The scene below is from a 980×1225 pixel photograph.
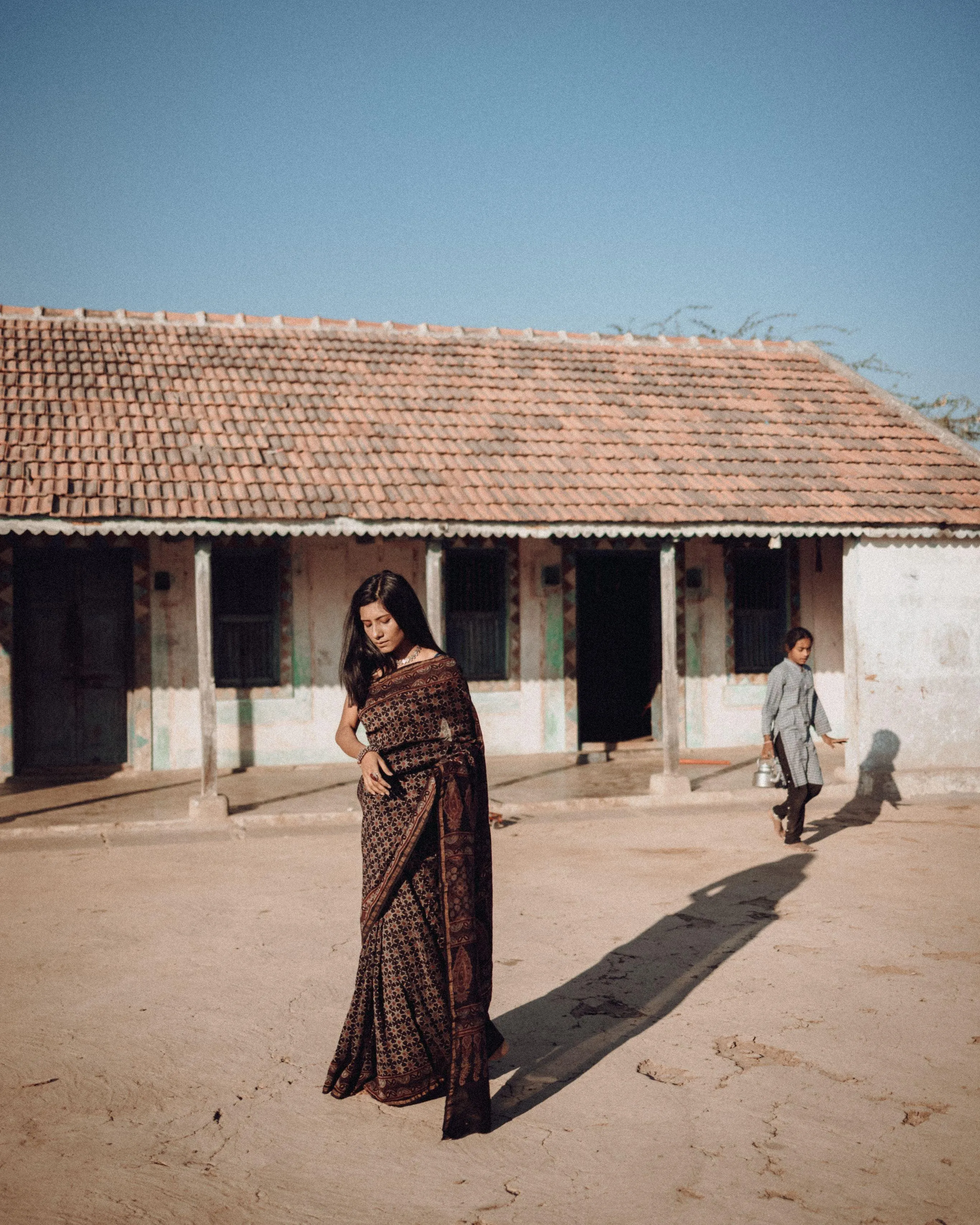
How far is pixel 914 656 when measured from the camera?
35.4ft

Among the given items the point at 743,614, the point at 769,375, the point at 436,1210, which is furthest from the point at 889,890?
the point at 769,375

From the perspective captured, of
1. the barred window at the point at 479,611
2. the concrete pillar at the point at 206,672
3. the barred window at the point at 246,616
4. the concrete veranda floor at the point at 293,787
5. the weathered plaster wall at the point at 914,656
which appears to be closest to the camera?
the concrete pillar at the point at 206,672

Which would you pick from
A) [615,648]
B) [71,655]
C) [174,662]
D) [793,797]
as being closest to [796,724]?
[793,797]

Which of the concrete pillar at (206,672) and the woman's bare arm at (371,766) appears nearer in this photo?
the woman's bare arm at (371,766)

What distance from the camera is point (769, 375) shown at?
13.6 m

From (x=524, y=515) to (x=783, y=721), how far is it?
3.23m

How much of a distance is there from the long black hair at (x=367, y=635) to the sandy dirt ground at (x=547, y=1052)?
5.10 feet

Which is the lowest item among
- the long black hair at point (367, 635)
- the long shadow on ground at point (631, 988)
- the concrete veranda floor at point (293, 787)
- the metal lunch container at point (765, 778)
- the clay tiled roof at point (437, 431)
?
the long shadow on ground at point (631, 988)

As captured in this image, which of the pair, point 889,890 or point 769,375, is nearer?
point 889,890

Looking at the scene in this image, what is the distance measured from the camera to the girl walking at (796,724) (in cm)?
789

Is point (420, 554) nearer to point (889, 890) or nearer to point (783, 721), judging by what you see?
point (783, 721)

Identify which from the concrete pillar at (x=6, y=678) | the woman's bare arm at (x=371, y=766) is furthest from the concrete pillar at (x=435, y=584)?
the woman's bare arm at (x=371, y=766)

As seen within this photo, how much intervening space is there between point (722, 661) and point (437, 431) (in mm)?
4739

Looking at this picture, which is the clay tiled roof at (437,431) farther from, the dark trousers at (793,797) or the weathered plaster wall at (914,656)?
the dark trousers at (793,797)
